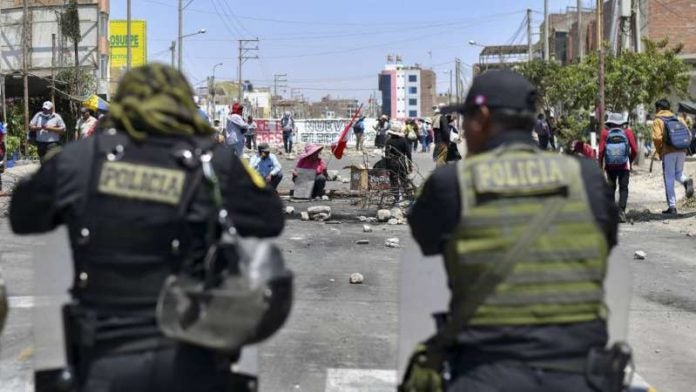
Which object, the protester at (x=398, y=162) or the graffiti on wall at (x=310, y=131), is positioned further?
the graffiti on wall at (x=310, y=131)

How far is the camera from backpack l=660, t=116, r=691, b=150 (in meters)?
14.7

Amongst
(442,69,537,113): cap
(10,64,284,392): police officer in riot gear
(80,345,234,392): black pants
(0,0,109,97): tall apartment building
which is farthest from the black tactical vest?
(0,0,109,97): tall apartment building

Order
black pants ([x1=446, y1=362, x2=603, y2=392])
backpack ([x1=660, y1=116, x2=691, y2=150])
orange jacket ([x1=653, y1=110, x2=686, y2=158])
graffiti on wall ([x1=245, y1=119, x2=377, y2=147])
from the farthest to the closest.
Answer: graffiti on wall ([x1=245, y1=119, x2=377, y2=147]) < orange jacket ([x1=653, y1=110, x2=686, y2=158]) < backpack ([x1=660, y1=116, x2=691, y2=150]) < black pants ([x1=446, y1=362, x2=603, y2=392])

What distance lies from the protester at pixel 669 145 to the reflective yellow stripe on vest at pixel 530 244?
12.6 metres

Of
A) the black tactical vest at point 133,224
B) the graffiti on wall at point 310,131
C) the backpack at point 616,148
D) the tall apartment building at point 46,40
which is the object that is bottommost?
the black tactical vest at point 133,224

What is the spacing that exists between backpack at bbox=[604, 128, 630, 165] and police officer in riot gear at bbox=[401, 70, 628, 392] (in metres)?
11.3

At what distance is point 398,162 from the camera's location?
1655cm

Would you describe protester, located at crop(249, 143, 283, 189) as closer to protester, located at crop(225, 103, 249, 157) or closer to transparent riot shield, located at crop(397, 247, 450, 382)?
protester, located at crop(225, 103, 249, 157)

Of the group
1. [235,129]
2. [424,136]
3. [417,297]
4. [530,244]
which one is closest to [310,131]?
[424,136]

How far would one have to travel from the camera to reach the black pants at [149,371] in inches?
110

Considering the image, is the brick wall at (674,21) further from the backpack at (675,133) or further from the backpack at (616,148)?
the backpack at (616,148)

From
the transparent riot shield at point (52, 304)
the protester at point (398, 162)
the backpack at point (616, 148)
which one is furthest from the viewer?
the protester at point (398, 162)

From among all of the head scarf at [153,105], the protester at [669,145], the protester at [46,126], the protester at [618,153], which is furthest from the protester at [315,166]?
the head scarf at [153,105]

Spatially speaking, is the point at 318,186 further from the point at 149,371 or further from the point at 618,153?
the point at 149,371
